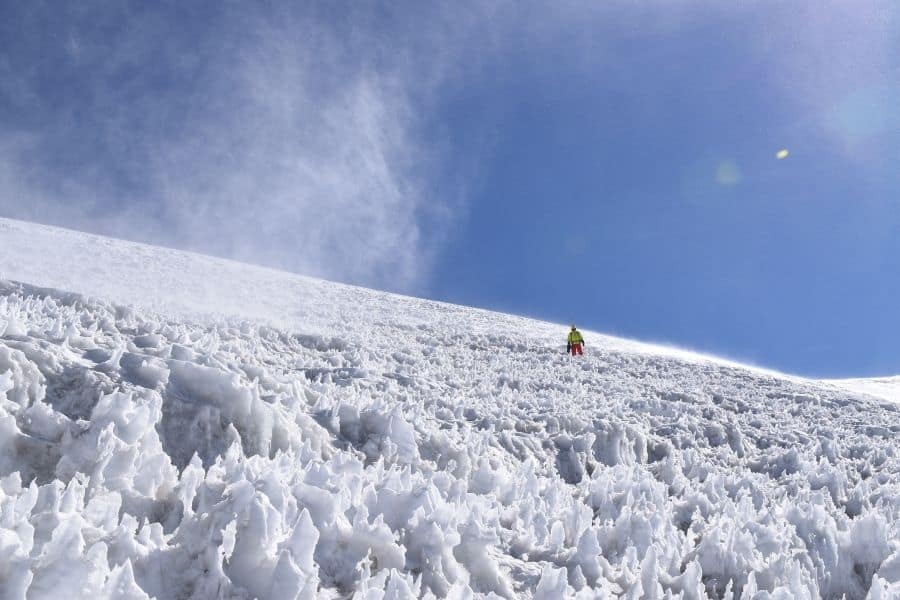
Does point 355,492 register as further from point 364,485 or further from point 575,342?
point 575,342

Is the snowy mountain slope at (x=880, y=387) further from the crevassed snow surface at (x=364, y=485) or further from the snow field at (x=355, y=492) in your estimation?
the snow field at (x=355, y=492)

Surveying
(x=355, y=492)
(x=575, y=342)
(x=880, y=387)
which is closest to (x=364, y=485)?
(x=355, y=492)

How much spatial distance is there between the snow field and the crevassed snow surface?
2 centimetres

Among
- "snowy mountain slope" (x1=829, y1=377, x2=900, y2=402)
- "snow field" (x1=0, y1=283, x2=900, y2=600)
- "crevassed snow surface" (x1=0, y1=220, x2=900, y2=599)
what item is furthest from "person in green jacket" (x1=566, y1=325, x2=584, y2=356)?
"snow field" (x1=0, y1=283, x2=900, y2=600)

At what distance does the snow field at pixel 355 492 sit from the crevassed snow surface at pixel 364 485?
0.8 inches

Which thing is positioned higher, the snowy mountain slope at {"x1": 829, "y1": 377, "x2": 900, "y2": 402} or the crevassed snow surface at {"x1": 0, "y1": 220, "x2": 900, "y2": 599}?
the snowy mountain slope at {"x1": 829, "y1": 377, "x2": 900, "y2": 402}

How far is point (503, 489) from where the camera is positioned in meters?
7.67

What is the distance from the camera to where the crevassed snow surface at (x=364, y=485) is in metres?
3.98

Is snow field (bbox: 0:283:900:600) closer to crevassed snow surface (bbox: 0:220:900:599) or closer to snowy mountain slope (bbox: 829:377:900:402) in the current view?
crevassed snow surface (bbox: 0:220:900:599)

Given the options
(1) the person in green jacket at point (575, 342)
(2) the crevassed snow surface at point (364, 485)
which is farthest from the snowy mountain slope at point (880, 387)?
(2) the crevassed snow surface at point (364, 485)

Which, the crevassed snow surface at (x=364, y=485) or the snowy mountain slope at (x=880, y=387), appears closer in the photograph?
the crevassed snow surface at (x=364, y=485)

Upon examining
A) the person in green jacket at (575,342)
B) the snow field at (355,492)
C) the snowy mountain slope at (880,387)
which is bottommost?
the snow field at (355,492)

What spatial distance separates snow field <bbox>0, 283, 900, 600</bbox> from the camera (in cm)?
395

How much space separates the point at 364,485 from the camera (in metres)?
5.78
